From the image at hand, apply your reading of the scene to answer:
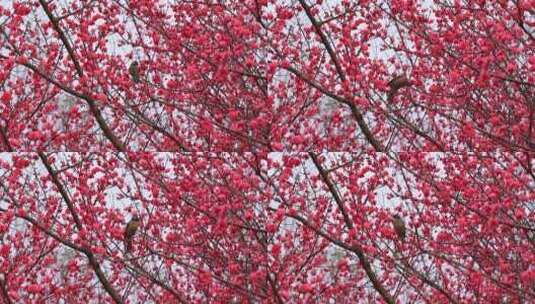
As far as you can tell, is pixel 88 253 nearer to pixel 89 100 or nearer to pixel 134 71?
pixel 89 100

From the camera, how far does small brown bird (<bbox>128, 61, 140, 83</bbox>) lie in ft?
25.0

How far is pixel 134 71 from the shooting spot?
7645 mm

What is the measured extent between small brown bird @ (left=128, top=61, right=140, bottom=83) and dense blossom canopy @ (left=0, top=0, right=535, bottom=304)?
0.10 ft

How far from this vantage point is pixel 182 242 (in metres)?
5.90

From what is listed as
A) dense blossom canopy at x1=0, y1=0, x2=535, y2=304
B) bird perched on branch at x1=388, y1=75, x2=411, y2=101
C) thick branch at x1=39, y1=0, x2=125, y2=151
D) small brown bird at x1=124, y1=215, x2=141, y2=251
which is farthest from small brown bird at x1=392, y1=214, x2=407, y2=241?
thick branch at x1=39, y1=0, x2=125, y2=151

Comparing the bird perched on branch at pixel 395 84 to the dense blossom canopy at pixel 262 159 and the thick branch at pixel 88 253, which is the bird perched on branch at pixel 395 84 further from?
the thick branch at pixel 88 253

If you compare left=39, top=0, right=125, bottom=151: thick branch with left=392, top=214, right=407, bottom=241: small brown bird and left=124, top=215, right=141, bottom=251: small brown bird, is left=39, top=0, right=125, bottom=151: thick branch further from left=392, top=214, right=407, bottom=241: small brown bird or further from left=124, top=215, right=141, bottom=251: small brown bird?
left=392, top=214, right=407, bottom=241: small brown bird

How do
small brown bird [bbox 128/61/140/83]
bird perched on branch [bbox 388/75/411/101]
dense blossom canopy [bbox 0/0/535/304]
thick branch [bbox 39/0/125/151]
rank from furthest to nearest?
small brown bird [bbox 128/61/140/83] < bird perched on branch [bbox 388/75/411/101] < thick branch [bbox 39/0/125/151] < dense blossom canopy [bbox 0/0/535/304]

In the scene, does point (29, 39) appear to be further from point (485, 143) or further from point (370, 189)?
point (485, 143)

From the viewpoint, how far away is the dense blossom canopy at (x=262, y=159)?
18.8 feet

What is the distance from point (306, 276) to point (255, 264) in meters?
0.50

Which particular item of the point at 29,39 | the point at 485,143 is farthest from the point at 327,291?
the point at 29,39

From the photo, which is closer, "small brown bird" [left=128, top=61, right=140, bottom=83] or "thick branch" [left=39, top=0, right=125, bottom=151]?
"thick branch" [left=39, top=0, right=125, bottom=151]

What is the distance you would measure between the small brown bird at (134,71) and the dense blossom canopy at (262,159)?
29 mm
